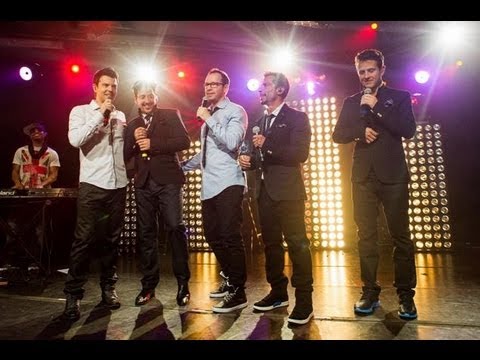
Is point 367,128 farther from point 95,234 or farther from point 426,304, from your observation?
point 95,234

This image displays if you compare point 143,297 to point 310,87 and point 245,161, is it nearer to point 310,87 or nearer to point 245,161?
point 245,161

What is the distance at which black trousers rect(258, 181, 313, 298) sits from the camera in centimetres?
277

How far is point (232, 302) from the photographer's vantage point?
3.07m

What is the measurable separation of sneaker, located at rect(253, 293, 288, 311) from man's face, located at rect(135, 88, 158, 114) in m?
2.11

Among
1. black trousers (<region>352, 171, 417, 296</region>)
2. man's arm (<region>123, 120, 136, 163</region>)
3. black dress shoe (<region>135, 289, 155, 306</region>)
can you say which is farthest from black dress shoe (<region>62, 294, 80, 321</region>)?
black trousers (<region>352, 171, 417, 296</region>)

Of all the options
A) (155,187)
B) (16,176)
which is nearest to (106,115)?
(155,187)

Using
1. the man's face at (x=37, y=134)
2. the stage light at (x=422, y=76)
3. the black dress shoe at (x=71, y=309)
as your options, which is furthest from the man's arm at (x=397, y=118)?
the man's face at (x=37, y=134)

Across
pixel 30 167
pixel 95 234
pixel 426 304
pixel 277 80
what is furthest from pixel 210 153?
pixel 30 167

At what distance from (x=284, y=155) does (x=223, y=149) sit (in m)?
0.65

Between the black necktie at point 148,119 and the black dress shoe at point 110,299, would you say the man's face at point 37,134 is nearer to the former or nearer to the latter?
the black necktie at point 148,119

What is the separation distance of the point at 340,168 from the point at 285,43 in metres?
2.60

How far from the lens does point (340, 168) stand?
6773 mm

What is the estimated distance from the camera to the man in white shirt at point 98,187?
3.12m
